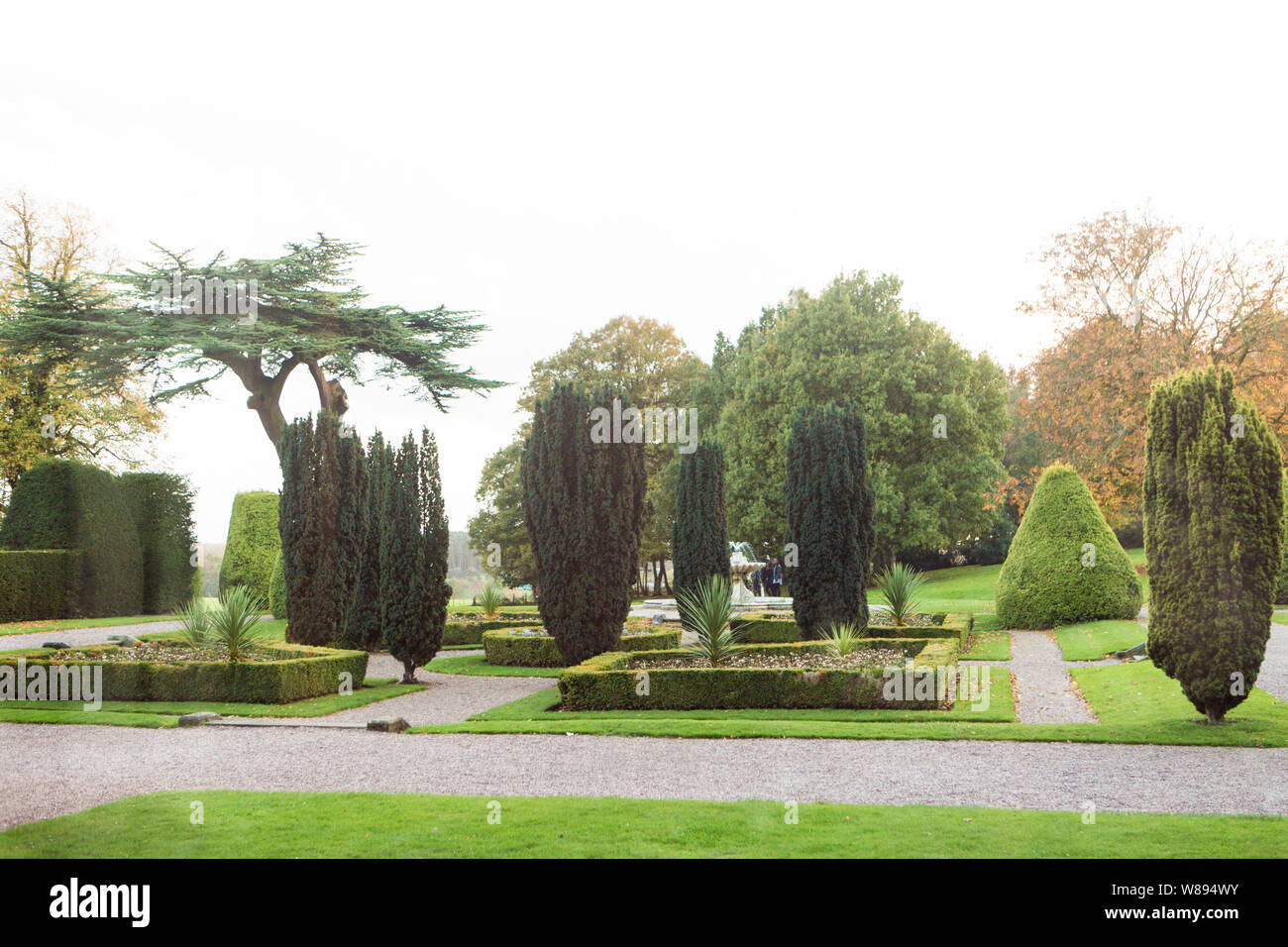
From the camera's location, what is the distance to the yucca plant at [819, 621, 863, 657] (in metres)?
13.6

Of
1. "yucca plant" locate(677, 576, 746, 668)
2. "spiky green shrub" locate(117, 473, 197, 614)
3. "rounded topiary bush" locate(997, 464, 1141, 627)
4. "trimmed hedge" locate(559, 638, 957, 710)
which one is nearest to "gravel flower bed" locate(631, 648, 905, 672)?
"yucca plant" locate(677, 576, 746, 668)

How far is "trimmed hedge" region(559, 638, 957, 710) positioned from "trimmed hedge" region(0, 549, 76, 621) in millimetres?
19122

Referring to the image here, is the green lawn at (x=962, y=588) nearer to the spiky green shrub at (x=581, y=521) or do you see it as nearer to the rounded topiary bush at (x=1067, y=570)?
the rounded topiary bush at (x=1067, y=570)

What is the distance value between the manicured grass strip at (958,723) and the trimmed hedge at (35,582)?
1841 centimetres

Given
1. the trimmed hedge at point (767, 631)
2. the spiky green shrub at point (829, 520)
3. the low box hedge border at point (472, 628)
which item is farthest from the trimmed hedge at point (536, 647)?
the low box hedge border at point (472, 628)

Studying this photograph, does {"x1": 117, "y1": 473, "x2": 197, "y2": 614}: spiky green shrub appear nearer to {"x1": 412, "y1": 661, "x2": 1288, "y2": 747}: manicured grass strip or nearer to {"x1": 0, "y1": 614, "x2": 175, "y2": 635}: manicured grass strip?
{"x1": 0, "y1": 614, "x2": 175, "y2": 635}: manicured grass strip

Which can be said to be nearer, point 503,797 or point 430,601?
point 503,797

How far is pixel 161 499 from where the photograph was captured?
28.4 m

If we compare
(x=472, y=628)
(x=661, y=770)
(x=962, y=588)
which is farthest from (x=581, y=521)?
(x=962, y=588)

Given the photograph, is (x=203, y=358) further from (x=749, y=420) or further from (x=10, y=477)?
(x=749, y=420)

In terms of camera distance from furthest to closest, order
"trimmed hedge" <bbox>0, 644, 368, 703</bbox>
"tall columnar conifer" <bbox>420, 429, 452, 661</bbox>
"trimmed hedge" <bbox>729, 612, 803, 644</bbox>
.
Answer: "trimmed hedge" <bbox>729, 612, 803, 644</bbox>
"tall columnar conifer" <bbox>420, 429, 452, 661</bbox>
"trimmed hedge" <bbox>0, 644, 368, 703</bbox>

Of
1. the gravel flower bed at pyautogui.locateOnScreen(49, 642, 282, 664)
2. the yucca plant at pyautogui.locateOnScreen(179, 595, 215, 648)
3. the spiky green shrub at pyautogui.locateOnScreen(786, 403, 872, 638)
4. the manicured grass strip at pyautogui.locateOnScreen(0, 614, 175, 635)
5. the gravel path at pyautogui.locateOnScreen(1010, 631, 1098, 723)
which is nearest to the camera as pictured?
the gravel path at pyautogui.locateOnScreen(1010, 631, 1098, 723)
